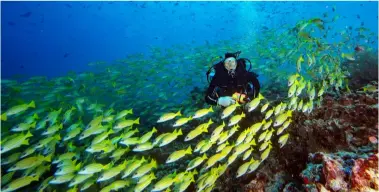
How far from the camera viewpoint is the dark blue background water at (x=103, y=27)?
9688 cm

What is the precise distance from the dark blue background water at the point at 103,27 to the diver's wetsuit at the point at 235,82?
87238 mm

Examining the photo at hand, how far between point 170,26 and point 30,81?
125559 mm

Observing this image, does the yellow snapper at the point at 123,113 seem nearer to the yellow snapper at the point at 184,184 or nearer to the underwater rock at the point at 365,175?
the yellow snapper at the point at 184,184

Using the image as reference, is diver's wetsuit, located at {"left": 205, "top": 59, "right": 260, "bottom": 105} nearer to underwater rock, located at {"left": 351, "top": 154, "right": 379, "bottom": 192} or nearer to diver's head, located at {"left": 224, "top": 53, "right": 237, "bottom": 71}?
diver's head, located at {"left": 224, "top": 53, "right": 237, "bottom": 71}

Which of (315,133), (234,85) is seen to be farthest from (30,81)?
(315,133)

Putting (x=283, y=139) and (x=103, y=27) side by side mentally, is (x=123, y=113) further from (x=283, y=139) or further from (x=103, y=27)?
(x=103, y=27)

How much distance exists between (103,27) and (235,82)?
127 meters

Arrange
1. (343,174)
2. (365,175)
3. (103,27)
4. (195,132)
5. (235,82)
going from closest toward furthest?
(365,175) → (343,174) → (195,132) → (235,82) → (103,27)

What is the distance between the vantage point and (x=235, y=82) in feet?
20.7

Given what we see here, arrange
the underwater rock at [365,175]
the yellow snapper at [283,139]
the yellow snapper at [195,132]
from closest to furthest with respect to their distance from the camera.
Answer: the underwater rock at [365,175] → the yellow snapper at [195,132] → the yellow snapper at [283,139]

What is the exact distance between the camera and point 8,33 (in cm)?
10456

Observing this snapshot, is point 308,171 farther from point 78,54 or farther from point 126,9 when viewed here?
point 126,9

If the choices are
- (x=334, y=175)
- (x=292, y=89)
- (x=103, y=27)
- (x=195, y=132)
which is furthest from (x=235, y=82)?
(x=103, y=27)

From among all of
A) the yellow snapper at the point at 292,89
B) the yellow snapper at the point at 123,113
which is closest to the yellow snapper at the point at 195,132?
the yellow snapper at the point at 292,89
